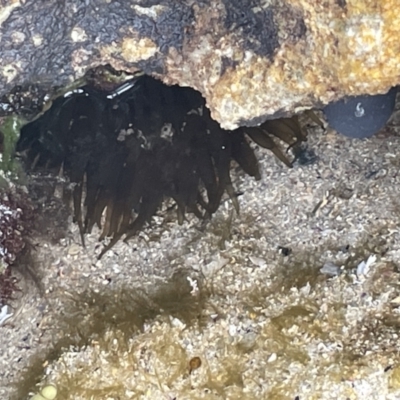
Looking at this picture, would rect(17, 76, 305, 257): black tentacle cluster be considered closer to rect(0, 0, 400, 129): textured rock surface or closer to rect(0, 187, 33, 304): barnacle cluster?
rect(0, 187, 33, 304): barnacle cluster

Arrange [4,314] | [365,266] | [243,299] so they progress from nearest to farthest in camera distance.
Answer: [365,266] → [243,299] → [4,314]

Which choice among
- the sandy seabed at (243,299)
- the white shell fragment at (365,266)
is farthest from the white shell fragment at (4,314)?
the white shell fragment at (365,266)

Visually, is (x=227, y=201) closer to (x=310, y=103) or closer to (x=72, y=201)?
(x=72, y=201)

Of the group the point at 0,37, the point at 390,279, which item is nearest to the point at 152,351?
the point at 390,279

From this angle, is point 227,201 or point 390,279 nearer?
point 390,279

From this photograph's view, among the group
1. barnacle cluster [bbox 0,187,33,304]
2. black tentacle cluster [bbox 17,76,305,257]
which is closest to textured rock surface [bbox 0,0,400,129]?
black tentacle cluster [bbox 17,76,305,257]

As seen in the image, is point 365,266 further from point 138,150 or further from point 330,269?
point 138,150

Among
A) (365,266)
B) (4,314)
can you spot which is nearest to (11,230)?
(4,314)
